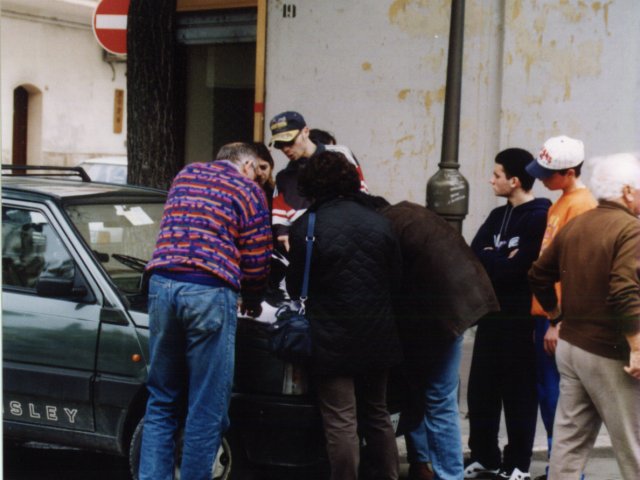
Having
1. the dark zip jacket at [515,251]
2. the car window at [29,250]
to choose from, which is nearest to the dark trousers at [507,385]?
the dark zip jacket at [515,251]

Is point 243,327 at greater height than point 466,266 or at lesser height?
lesser

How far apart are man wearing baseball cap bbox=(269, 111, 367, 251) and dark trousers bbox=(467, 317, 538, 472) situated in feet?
3.64

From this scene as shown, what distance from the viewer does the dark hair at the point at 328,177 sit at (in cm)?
521

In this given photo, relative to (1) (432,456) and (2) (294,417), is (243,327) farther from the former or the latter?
(1) (432,456)

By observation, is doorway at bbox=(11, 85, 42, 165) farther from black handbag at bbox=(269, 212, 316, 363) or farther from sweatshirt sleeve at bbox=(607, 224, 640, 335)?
sweatshirt sleeve at bbox=(607, 224, 640, 335)

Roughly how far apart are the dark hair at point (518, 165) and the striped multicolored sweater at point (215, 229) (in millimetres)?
1411

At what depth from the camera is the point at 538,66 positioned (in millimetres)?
9805

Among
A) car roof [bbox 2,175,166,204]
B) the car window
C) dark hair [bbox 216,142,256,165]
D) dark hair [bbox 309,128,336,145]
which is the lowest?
the car window

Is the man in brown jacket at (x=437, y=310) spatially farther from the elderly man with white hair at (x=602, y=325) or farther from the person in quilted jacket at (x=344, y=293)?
the elderly man with white hair at (x=602, y=325)

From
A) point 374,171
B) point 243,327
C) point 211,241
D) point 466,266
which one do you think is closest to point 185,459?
point 243,327

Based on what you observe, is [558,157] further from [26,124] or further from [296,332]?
[26,124]

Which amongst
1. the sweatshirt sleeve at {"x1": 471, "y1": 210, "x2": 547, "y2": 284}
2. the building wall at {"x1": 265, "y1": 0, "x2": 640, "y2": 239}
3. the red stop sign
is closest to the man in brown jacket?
the sweatshirt sleeve at {"x1": 471, "y1": 210, "x2": 547, "y2": 284}

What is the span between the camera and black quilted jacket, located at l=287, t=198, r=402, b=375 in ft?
16.7

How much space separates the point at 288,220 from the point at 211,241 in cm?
124
